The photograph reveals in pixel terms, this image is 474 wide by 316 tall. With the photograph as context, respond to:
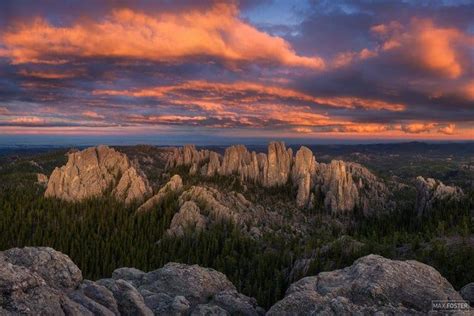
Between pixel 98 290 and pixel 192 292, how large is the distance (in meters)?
14.7

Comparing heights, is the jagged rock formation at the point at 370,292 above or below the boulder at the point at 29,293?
below

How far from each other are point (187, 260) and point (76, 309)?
5372 inches

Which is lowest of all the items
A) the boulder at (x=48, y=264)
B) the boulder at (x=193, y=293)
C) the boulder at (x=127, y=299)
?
the boulder at (x=193, y=293)

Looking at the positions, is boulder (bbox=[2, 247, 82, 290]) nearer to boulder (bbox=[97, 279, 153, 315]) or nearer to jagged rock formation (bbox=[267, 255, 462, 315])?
boulder (bbox=[97, 279, 153, 315])

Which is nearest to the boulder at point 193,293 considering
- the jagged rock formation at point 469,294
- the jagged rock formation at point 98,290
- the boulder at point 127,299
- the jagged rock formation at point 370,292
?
the jagged rock formation at point 98,290

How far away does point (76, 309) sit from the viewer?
26.6 metres

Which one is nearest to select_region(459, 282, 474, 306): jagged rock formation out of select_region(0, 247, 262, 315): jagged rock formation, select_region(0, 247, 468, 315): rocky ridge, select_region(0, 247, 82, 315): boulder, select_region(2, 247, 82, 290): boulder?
select_region(0, 247, 468, 315): rocky ridge

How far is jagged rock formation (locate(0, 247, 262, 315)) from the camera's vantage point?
24.9 meters

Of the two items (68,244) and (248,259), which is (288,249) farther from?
(68,244)

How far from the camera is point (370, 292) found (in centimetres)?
3625

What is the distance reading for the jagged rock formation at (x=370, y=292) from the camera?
1312 inches

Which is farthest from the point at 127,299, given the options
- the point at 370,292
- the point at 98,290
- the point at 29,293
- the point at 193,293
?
the point at 370,292

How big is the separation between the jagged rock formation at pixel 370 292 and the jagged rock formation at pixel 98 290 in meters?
6.78

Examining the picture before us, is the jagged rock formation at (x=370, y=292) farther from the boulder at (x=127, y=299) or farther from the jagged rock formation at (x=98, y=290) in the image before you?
the boulder at (x=127, y=299)
